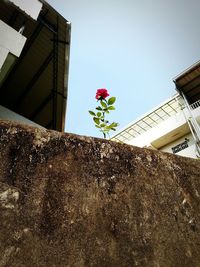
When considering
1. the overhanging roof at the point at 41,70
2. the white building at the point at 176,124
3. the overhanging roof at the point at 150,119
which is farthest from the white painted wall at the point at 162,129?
the overhanging roof at the point at 41,70

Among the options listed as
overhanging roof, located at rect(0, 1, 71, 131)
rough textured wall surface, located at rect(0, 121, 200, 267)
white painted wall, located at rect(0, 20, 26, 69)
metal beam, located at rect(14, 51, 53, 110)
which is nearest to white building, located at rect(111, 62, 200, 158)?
overhanging roof, located at rect(0, 1, 71, 131)

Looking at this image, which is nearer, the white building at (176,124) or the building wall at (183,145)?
the white building at (176,124)

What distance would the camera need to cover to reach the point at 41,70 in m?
5.95

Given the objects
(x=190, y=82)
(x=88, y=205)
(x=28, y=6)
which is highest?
(x=190, y=82)

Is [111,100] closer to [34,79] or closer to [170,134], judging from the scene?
[34,79]

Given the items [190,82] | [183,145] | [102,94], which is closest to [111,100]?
[102,94]

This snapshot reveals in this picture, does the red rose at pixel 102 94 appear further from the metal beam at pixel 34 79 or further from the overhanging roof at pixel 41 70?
the metal beam at pixel 34 79

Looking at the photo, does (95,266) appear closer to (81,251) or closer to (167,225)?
(81,251)

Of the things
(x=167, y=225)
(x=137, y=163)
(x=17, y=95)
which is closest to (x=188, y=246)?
(x=167, y=225)

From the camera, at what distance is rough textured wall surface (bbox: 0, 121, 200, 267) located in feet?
3.09

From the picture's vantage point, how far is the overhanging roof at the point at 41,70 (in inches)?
184

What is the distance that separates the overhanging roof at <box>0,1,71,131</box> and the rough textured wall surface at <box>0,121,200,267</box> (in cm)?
362

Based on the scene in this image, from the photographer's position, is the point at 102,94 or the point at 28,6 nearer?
the point at 102,94

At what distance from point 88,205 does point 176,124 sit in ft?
47.0
